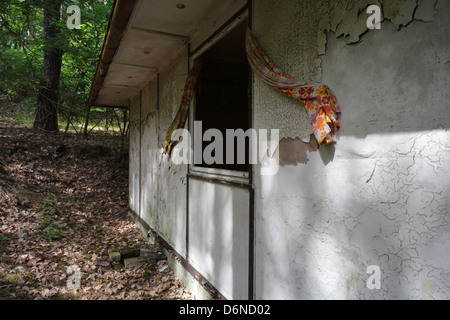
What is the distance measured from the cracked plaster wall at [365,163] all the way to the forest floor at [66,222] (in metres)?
2.41

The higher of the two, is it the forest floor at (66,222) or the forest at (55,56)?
the forest at (55,56)

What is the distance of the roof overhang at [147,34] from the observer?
306 centimetres

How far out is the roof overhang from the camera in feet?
10.0

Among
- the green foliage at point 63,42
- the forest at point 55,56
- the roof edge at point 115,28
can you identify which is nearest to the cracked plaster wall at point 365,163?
the roof edge at point 115,28

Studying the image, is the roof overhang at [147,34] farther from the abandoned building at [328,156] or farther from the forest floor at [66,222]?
the forest floor at [66,222]

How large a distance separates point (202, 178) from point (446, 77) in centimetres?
263

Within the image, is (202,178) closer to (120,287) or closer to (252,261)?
(252,261)

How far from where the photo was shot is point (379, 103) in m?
1.51

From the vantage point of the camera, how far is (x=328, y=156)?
179 centimetres

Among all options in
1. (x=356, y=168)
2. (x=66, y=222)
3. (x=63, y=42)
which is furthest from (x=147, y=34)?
(x=63, y=42)

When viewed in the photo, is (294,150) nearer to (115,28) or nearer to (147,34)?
(115,28)

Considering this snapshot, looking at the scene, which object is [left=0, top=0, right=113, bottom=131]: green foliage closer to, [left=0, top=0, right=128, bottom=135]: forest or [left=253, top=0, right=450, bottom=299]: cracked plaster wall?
[left=0, top=0, right=128, bottom=135]: forest

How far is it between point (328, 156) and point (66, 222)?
6.22 m
